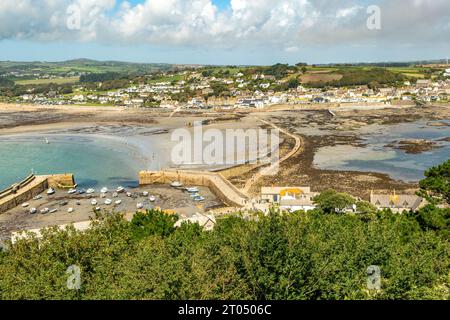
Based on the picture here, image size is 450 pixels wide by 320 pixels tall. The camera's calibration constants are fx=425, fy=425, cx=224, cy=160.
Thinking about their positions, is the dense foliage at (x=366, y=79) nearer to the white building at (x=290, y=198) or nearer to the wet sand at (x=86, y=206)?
the wet sand at (x=86, y=206)

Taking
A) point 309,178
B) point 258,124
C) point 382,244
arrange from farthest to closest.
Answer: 1. point 258,124
2. point 309,178
3. point 382,244

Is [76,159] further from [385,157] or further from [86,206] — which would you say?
[385,157]

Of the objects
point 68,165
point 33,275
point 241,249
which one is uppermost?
point 241,249

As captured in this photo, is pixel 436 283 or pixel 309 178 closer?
pixel 436 283

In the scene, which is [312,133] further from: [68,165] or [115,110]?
[115,110]

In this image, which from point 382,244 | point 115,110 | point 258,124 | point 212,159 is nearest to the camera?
point 382,244

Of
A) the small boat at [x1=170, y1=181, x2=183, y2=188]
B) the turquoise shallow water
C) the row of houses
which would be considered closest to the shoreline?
the row of houses
